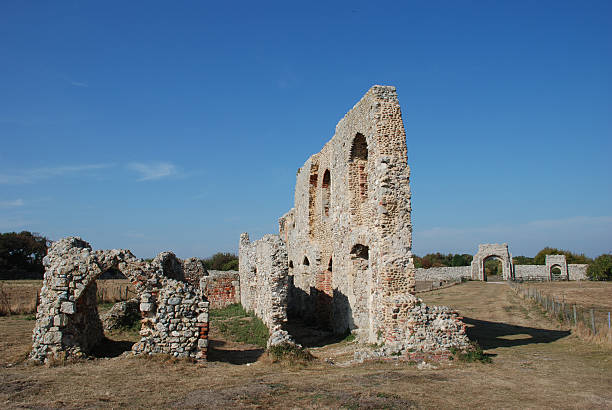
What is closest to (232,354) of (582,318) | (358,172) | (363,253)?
(363,253)

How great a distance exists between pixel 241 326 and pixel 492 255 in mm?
34400

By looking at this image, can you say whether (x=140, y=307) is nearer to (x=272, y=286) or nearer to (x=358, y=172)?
(x=272, y=286)

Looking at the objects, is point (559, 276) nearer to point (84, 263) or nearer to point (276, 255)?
point (276, 255)

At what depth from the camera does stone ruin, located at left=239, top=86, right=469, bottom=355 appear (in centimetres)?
1057

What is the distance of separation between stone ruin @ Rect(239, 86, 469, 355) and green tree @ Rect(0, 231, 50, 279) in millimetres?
32787

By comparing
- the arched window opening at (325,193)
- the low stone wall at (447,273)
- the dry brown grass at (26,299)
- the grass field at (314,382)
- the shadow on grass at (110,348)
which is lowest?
the shadow on grass at (110,348)

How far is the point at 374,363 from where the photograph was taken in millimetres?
9758

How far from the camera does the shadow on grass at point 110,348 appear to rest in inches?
410

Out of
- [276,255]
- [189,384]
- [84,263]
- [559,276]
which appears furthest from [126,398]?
[559,276]

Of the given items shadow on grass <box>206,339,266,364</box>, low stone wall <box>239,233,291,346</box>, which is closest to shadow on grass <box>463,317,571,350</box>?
low stone wall <box>239,233,291,346</box>

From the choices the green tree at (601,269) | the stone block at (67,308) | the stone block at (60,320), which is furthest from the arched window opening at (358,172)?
the green tree at (601,269)

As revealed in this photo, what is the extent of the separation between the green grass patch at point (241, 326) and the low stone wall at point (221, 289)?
1.37 meters

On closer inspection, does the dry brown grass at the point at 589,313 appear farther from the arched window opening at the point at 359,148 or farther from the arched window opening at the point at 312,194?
the arched window opening at the point at 312,194

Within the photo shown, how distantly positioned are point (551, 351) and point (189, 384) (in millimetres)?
8873
